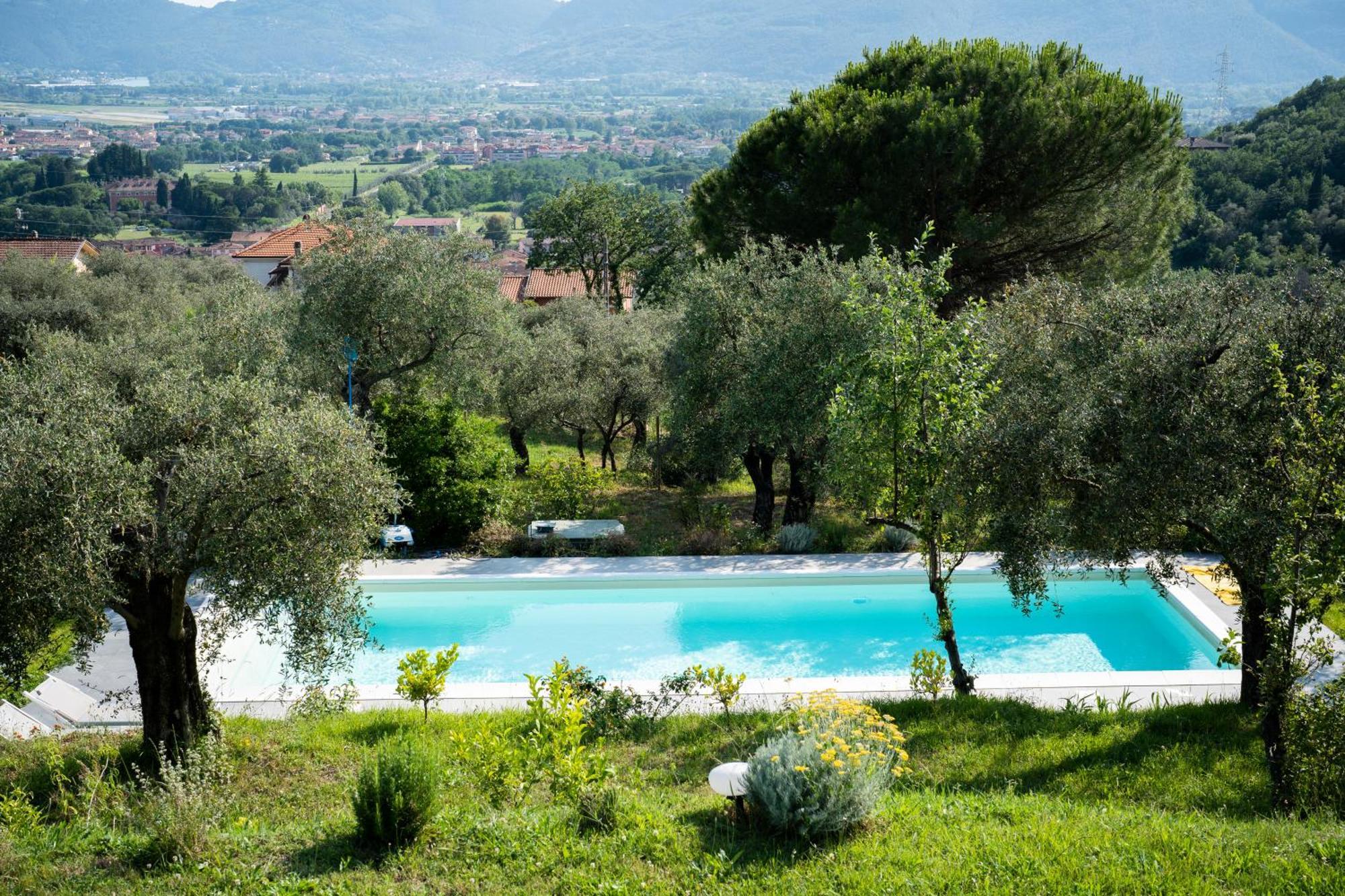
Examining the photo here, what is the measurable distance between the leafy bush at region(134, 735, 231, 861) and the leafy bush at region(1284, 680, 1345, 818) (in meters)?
6.50

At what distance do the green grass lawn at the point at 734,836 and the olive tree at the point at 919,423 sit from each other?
6.28 feet

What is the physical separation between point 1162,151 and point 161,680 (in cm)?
2008

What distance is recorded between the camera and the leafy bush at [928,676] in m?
9.36

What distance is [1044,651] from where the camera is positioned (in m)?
12.7

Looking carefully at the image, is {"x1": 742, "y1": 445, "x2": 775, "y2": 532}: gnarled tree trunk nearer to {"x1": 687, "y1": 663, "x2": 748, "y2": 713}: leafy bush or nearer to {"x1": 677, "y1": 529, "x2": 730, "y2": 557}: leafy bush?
{"x1": 677, "y1": 529, "x2": 730, "y2": 557}: leafy bush

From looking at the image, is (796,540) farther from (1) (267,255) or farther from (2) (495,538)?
(1) (267,255)

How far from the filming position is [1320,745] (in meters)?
5.57

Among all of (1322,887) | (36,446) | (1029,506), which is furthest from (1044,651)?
(36,446)

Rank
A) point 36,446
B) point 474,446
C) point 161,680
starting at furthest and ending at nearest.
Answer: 1. point 474,446
2. point 161,680
3. point 36,446

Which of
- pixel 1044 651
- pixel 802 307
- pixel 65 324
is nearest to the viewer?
pixel 1044 651

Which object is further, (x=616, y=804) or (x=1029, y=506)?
(x=1029, y=506)

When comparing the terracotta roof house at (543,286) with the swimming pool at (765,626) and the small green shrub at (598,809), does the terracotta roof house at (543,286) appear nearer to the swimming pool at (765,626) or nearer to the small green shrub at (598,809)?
the swimming pool at (765,626)

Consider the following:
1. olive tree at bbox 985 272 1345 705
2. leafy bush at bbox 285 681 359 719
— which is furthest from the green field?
olive tree at bbox 985 272 1345 705

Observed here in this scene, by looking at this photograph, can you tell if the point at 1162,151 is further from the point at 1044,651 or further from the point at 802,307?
the point at 1044,651
